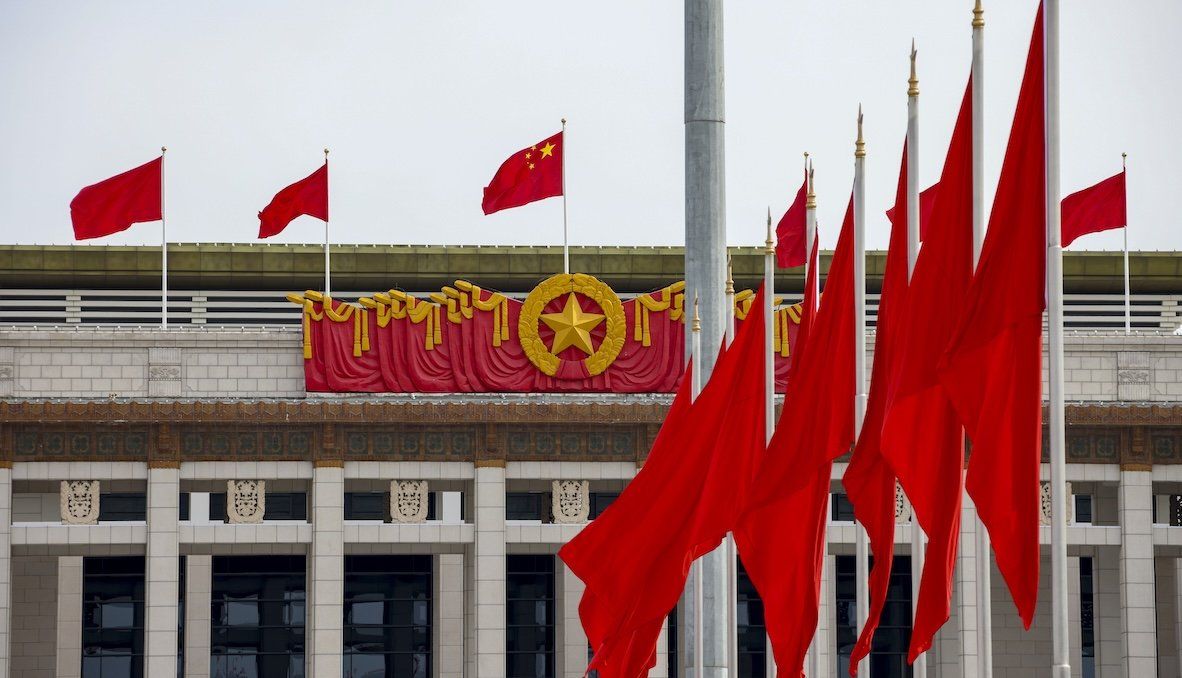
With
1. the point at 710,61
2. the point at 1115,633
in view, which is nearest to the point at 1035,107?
the point at 710,61

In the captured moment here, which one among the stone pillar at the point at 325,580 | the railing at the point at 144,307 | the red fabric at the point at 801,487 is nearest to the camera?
the red fabric at the point at 801,487

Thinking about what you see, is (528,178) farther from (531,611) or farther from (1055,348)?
(1055,348)

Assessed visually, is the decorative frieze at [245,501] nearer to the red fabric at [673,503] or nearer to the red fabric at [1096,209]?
the red fabric at [1096,209]

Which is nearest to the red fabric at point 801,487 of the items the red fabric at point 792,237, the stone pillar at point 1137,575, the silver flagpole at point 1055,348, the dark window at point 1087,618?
the silver flagpole at point 1055,348

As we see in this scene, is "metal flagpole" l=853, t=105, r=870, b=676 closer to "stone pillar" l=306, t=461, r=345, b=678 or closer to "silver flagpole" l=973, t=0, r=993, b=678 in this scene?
"silver flagpole" l=973, t=0, r=993, b=678

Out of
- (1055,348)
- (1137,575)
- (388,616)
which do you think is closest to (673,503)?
(1055,348)

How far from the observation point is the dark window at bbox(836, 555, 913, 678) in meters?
55.3

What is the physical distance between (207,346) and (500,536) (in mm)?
7959

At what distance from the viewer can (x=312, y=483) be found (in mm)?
47688

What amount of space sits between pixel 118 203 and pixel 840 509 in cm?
2002

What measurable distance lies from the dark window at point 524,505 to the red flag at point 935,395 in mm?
36757

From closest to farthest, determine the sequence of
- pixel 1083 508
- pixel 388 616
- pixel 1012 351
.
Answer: pixel 1012 351
pixel 388 616
pixel 1083 508

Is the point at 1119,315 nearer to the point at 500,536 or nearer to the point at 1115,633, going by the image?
the point at 1115,633

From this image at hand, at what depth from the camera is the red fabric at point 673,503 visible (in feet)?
87.4
